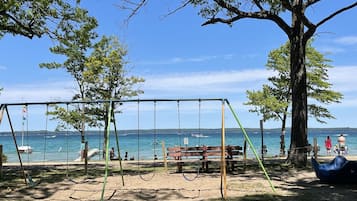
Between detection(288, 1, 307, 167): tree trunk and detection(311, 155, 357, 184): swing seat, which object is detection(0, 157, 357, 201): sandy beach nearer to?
detection(311, 155, 357, 184): swing seat

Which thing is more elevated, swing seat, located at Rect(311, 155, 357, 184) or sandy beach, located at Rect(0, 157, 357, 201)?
swing seat, located at Rect(311, 155, 357, 184)

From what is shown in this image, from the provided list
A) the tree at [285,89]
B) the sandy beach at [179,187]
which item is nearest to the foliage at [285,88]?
the tree at [285,89]

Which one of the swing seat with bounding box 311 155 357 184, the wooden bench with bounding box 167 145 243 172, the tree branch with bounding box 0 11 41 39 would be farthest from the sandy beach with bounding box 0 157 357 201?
the tree branch with bounding box 0 11 41 39

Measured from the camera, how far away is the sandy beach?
988cm

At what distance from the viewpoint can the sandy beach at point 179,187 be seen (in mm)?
9875

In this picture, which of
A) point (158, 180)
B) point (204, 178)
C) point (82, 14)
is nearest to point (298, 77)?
point (204, 178)

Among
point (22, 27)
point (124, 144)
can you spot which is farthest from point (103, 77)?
point (124, 144)

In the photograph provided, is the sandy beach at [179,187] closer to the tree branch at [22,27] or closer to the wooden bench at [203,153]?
the wooden bench at [203,153]

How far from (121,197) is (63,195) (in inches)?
57.6

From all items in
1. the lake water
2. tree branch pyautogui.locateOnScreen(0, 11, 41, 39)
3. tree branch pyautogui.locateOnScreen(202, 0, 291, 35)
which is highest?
tree branch pyautogui.locateOnScreen(202, 0, 291, 35)

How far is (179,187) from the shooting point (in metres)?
11.2

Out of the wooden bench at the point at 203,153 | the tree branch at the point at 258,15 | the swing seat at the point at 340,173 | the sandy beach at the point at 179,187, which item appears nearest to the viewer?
the sandy beach at the point at 179,187

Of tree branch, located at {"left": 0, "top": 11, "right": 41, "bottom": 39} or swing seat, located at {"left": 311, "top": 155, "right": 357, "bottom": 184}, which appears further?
tree branch, located at {"left": 0, "top": 11, "right": 41, "bottom": 39}

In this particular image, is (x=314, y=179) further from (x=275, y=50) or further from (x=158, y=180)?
(x=275, y=50)
